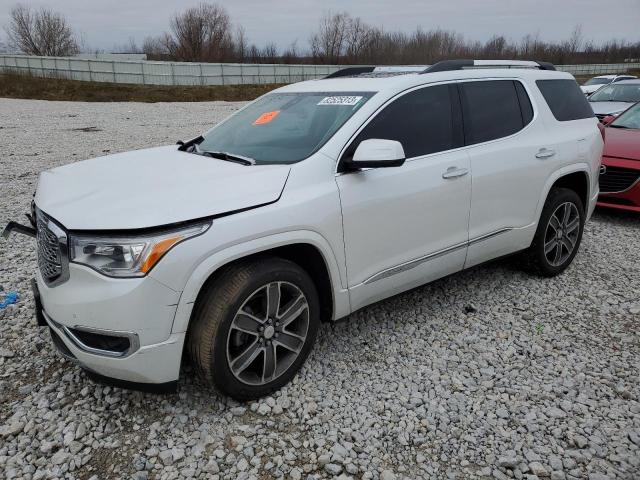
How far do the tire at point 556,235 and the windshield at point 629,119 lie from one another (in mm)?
3398

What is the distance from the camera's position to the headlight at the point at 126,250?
2359 mm

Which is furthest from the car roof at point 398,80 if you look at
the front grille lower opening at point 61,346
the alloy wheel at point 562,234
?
the front grille lower opening at point 61,346

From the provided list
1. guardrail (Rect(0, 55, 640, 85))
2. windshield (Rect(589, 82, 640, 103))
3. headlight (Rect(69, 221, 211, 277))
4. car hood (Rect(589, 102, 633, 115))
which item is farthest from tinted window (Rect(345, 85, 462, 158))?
guardrail (Rect(0, 55, 640, 85))

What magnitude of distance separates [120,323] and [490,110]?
312 centimetres

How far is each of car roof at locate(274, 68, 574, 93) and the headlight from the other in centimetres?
169

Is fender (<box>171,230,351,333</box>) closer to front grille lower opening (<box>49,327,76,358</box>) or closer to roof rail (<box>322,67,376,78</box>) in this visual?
front grille lower opening (<box>49,327,76,358</box>)

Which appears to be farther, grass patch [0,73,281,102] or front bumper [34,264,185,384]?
grass patch [0,73,281,102]

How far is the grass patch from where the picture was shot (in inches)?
1129

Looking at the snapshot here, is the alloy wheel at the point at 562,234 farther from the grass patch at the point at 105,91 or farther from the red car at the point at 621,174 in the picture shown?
the grass patch at the point at 105,91

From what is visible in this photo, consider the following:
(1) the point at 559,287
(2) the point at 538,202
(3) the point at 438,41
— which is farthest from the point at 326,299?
(3) the point at 438,41

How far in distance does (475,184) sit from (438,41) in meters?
71.2

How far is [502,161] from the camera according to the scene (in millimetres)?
3844

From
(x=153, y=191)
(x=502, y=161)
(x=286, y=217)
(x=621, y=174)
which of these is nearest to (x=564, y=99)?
(x=502, y=161)

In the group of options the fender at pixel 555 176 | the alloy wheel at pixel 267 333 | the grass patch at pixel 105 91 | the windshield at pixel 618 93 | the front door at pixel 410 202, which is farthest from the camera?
the grass patch at pixel 105 91
